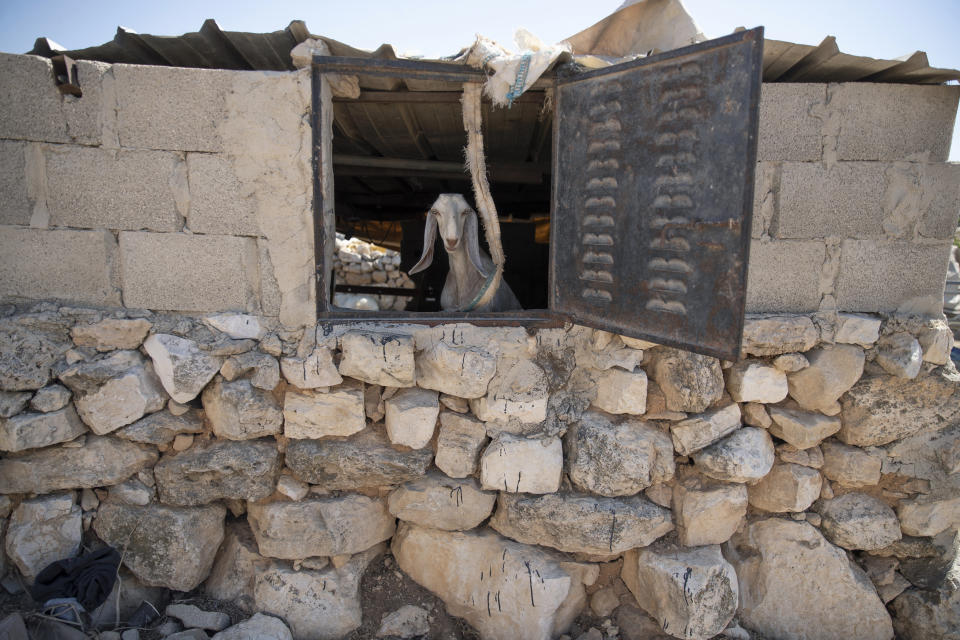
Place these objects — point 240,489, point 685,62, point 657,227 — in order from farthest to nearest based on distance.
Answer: point 240,489
point 657,227
point 685,62

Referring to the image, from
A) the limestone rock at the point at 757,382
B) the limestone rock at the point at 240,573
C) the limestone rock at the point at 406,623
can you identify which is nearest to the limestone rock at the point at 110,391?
the limestone rock at the point at 240,573

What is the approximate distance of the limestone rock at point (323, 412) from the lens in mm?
2809

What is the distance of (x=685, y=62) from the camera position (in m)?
2.18

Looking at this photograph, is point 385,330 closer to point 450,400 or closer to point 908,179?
point 450,400

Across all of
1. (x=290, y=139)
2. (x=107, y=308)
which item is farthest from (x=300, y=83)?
(x=107, y=308)

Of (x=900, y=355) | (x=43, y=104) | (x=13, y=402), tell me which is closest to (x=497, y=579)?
(x=900, y=355)

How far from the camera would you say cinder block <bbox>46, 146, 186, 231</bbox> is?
106 inches

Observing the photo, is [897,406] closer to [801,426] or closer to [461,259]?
[801,426]

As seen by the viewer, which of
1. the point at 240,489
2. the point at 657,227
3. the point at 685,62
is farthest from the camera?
the point at 240,489

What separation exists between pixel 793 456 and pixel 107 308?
11.8 ft

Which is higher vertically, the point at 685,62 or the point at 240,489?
the point at 685,62

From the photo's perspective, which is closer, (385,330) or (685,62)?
(685,62)

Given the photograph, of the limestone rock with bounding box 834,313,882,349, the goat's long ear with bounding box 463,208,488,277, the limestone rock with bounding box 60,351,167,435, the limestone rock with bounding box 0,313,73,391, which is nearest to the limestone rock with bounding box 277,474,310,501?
the limestone rock with bounding box 60,351,167,435

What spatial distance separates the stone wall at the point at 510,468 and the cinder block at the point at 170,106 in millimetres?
867
